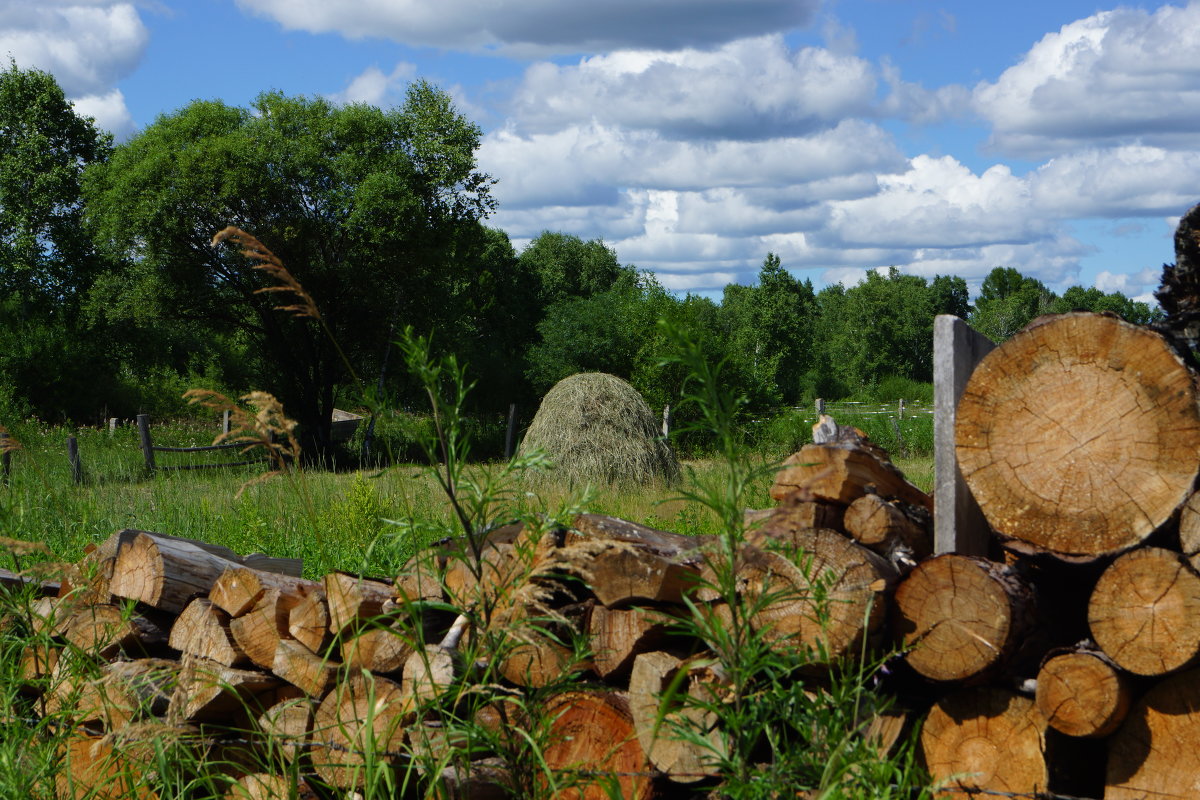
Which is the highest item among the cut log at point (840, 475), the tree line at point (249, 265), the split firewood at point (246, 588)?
the tree line at point (249, 265)

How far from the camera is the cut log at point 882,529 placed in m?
3.14

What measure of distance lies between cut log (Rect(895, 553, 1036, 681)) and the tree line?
16933 mm

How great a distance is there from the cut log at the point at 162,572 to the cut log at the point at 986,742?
2.57 meters

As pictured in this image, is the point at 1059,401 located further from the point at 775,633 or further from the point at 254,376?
the point at 254,376

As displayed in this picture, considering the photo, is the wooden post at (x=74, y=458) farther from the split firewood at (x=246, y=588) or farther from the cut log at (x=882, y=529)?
the cut log at (x=882, y=529)

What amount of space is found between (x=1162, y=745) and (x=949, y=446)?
3.22ft

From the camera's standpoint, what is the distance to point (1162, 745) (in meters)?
2.70

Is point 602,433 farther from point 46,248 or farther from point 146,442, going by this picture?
point 46,248

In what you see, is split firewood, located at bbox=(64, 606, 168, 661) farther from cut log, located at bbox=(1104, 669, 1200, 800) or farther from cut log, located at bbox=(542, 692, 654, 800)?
cut log, located at bbox=(1104, 669, 1200, 800)

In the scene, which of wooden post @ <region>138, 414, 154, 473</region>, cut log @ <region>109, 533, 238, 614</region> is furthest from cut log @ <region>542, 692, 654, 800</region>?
wooden post @ <region>138, 414, 154, 473</region>

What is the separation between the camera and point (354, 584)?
11.5 feet

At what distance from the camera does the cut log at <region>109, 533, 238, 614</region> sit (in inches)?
153

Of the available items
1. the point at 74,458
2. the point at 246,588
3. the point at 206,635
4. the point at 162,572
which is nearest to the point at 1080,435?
the point at 246,588

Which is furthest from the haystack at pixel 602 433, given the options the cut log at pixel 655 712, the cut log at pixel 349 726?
the cut log at pixel 655 712
